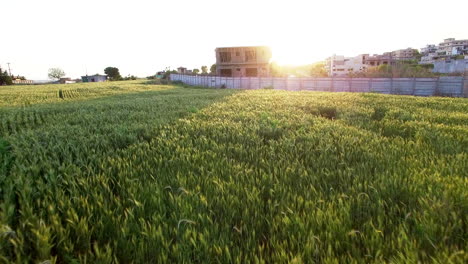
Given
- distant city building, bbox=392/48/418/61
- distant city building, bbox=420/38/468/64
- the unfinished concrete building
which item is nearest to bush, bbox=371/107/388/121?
the unfinished concrete building

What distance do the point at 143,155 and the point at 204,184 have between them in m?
1.15

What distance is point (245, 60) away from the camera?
5694 centimetres

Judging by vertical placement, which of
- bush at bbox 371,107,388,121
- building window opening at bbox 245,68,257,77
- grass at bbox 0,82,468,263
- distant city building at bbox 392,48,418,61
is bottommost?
grass at bbox 0,82,468,263

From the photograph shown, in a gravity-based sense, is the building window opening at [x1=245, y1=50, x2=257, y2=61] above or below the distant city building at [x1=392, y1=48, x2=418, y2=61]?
below

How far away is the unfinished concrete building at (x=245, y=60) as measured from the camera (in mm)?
56031

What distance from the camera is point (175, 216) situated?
5.54 feet

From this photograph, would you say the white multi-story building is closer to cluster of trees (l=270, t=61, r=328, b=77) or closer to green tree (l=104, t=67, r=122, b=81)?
cluster of trees (l=270, t=61, r=328, b=77)

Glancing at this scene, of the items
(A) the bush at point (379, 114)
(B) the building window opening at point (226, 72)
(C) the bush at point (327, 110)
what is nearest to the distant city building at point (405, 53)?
(B) the building window opening at point (226, 72)

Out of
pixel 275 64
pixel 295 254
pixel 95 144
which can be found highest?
pixel 275 64

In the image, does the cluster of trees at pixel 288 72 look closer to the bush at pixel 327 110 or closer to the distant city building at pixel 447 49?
the bush at pixel 327 110

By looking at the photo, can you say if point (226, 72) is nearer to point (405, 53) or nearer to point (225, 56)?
point (225, 56)

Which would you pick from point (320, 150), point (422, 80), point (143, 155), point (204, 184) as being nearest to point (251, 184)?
point (204, 184)

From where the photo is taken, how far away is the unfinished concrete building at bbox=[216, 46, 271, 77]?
56.0 metres

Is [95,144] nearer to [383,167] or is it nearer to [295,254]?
[295,254]
